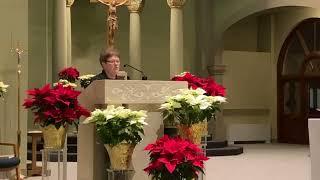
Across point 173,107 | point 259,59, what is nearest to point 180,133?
point 173,107

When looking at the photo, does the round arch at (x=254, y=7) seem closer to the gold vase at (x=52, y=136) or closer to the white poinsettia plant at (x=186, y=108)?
the white poinsettia plant at (x=186, y=108)

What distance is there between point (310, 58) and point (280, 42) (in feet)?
4.57

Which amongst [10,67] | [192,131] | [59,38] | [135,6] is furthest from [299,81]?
[192,131]

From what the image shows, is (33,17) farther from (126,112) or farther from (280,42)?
(126,112)

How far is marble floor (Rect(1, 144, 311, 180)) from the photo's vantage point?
8867 mm

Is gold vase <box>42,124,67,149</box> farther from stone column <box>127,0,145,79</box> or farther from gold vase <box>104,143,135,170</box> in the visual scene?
stone column <box>127,0,145,79</box>

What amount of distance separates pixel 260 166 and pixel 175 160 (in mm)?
7496

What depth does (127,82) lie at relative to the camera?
4.55 meters

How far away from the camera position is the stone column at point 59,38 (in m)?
13.2

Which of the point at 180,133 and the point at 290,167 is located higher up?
the point at 180,133

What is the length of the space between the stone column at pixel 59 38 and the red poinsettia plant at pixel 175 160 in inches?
397

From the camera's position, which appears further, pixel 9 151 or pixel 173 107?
pixel 9 151

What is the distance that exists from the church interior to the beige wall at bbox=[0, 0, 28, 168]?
11.5 inches

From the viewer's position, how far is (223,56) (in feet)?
55.0
